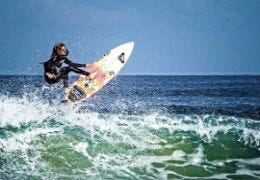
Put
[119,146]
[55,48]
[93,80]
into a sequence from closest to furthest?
[119,146]
[55,48]
[93,80]

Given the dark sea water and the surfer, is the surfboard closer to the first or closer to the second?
the dark sea water

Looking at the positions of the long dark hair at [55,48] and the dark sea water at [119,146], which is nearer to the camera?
the dark sea water at [119,146]

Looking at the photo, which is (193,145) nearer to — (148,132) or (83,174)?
(148,132)

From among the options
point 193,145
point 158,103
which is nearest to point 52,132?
point 193,145

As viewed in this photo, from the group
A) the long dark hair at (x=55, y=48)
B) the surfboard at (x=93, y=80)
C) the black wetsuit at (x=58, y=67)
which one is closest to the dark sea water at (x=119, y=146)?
the surfboard at (x=93, y=80)

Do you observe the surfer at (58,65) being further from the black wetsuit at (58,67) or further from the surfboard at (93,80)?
the surfboard at (93,80)

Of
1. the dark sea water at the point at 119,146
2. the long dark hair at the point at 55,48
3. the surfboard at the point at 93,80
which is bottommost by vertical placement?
the dark sea water at the point at 119,146

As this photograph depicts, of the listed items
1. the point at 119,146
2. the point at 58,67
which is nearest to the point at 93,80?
the point at 58,67

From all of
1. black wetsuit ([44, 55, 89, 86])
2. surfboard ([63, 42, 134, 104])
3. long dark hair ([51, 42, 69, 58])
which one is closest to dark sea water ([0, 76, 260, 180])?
surfboard ([63, 42, 134, 104])

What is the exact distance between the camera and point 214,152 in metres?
5.64

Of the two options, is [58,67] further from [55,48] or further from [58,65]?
[55,48]

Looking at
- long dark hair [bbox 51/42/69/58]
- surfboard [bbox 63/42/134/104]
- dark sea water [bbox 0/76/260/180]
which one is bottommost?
dark sea water [bbox 0/76/260/180]

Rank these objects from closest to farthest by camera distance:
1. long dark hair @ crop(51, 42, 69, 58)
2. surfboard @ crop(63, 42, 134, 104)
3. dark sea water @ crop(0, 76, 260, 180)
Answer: dark sea water @ crop(0, 76, 260, 180), long dark hair @ crop(51, 42, 69, 58), surfboard @ crop(63, 42, 134, 104)

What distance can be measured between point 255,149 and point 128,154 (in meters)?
2.11
